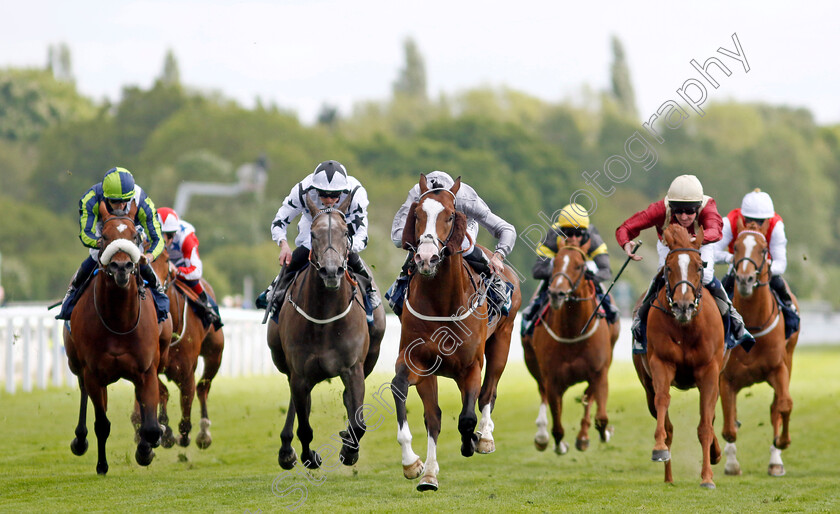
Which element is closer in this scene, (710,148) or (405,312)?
(405,312)

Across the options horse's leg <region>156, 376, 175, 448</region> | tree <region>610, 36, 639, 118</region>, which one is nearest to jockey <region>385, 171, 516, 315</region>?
horse's leg <region>156, 376, 175, 448</region>

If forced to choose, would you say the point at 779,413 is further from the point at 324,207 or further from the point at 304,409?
the point at 324,207

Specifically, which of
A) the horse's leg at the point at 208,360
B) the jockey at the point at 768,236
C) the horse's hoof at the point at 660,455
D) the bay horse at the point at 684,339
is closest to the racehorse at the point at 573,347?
the jockey at the point at 768,236

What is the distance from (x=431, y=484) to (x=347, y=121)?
70.9 metres

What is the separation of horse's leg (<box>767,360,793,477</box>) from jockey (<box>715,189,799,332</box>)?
2.15 ft

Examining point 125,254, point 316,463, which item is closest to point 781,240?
point 316,463

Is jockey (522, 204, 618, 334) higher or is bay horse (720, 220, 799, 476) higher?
jockey (522, 204, 618, 334)

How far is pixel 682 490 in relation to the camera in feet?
31.8

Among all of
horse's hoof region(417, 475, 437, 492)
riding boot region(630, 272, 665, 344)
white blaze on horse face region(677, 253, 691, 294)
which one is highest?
white blaze on horse face region(677, 253, 691, 294)

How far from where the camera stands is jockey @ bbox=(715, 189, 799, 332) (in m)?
11.6

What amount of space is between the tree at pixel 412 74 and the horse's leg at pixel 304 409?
272ft

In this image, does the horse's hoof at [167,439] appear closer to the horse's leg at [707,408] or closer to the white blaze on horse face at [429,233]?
the white blaze on horse face at [429,233]

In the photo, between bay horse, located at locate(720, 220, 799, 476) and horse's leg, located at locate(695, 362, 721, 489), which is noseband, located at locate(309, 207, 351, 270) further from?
bay horse, located at locate(720, 220, 799, 476)

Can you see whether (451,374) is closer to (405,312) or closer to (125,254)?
(405,312)
